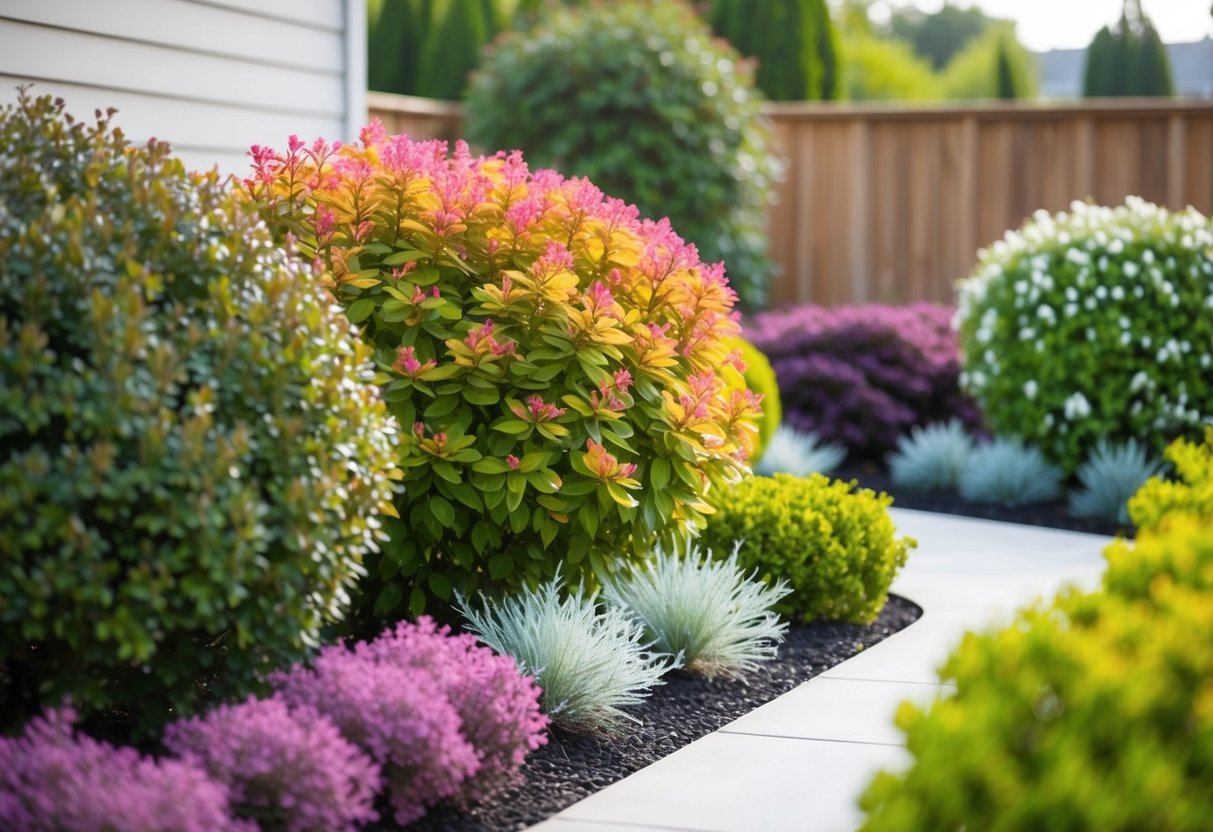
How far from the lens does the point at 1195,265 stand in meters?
7.46

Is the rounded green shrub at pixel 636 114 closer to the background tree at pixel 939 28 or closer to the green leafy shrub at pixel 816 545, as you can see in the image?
the green leafy shrub at pixel 816 545

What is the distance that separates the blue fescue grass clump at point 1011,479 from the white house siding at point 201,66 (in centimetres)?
397

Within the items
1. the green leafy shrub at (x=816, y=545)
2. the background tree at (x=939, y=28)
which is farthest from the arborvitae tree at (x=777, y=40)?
A: the background tree at (x=939, y=28)

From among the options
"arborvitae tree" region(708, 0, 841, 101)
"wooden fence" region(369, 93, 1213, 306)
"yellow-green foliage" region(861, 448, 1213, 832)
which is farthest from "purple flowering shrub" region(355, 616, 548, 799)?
"arborvitae tree" region(708, 0, 841, 101)

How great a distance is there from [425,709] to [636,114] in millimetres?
8775

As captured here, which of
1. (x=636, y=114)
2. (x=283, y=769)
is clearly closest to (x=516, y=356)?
(x=283, y=769)

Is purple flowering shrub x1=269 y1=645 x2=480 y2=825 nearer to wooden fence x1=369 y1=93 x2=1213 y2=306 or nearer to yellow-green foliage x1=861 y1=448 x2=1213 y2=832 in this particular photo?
yellow-green foliage x1=861 y1=448 x2=1213 y2=832

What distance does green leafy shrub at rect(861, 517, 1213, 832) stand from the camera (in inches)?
68.4

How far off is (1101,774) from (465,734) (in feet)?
5.00

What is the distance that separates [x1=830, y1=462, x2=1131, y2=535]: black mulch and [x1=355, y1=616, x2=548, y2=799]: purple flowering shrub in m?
4.50

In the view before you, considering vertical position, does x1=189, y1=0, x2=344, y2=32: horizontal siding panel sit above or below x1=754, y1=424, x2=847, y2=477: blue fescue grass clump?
above

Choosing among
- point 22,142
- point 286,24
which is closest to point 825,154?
point 286,24

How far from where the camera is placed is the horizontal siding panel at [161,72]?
177 inches

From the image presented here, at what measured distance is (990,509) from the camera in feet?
24.7
